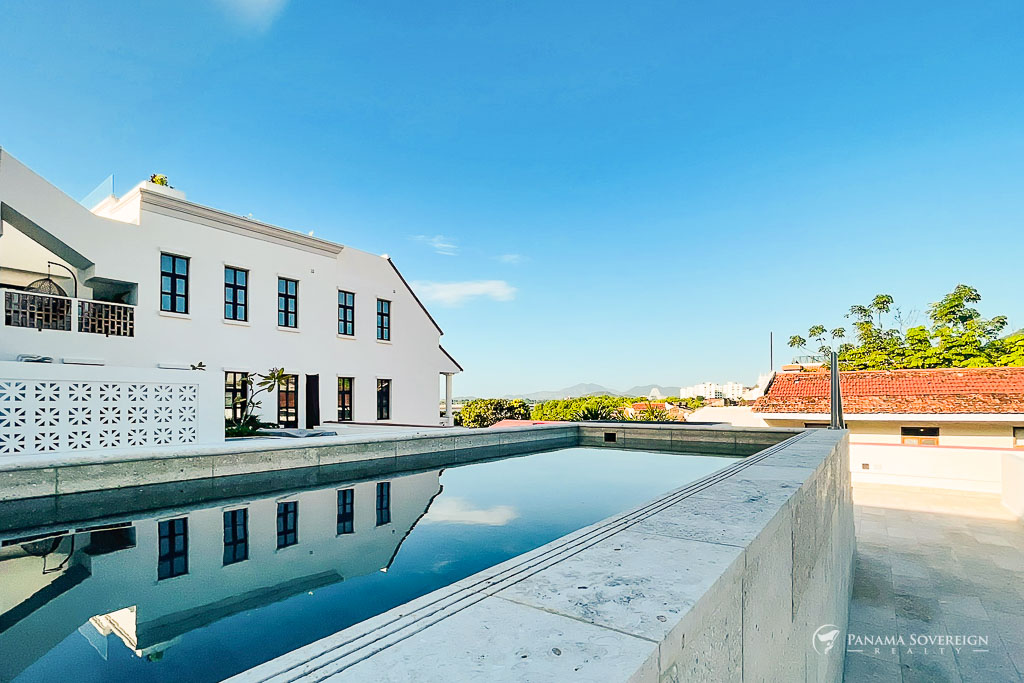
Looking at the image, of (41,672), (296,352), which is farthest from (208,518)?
(296,352)

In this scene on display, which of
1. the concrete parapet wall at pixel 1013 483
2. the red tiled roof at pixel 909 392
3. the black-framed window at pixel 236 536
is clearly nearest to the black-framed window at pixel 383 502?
the black-framed window at pixel 236 536

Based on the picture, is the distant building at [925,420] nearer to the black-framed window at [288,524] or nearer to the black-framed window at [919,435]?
the black-framed window at [919,435]

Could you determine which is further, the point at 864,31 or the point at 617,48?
the point at 617,48

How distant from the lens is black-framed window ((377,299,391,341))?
20391 mm

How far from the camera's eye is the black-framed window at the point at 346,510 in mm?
4379

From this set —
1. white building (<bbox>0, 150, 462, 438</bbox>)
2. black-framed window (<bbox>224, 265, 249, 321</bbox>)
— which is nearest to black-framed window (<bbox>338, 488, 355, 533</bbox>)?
white building (<bbox>0, 150, 462, 438</bbox>)

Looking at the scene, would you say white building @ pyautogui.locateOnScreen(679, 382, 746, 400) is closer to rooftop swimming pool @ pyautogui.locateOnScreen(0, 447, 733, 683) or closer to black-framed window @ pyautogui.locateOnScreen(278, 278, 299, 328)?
black-framed window @ pyautogui.locateOnScreen(278, 278, 299, 328)

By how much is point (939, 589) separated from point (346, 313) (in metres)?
17.7

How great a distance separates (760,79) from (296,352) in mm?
17285

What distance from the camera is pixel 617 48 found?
585 inches

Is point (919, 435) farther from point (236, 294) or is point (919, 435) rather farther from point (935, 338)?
point (935, 338)

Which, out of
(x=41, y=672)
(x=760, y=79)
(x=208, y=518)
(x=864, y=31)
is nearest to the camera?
(x=41, y=672)

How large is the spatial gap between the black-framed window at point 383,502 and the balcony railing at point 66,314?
383 inches

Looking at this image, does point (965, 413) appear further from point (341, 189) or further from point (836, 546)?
point (341, 189)
